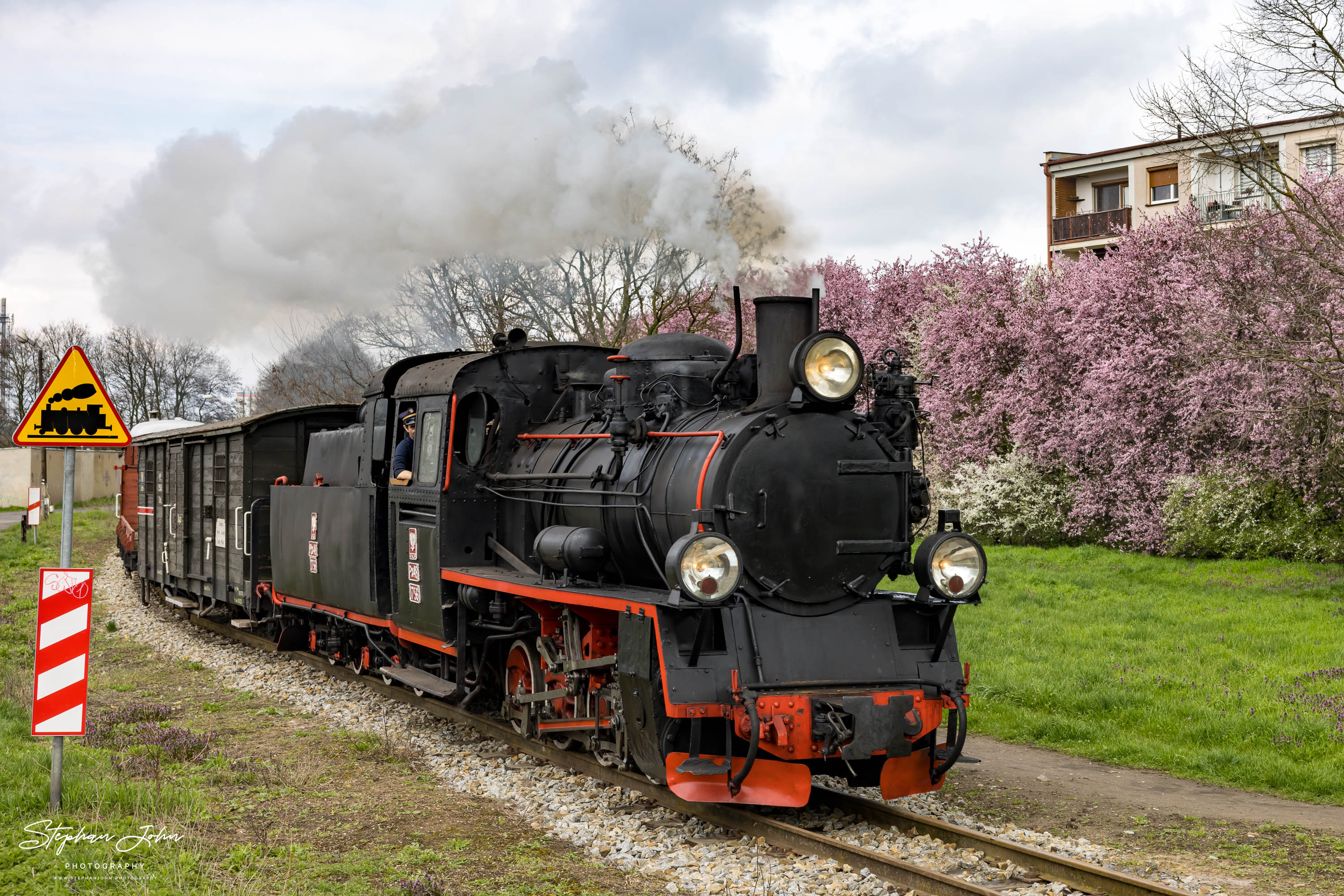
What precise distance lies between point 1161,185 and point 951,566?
28.9 meters

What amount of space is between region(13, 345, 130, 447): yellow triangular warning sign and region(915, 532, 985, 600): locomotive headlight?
474cm

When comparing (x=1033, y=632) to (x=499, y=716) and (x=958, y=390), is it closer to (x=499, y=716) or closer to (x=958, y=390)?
(x=499, y=716)

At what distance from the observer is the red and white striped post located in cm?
631

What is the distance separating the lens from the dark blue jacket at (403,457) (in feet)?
30.7

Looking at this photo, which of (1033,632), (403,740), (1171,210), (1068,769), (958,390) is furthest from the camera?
(1171,210)

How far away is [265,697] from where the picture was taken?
35.4 feet

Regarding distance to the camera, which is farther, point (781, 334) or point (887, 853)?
point (781, 334)

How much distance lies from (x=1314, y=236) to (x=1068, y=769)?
12641 millimetres

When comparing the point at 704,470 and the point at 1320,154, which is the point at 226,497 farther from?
the point at 1320,154

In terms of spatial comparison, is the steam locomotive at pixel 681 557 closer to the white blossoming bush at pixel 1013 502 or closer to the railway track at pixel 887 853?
the railway track at pixel 887 853

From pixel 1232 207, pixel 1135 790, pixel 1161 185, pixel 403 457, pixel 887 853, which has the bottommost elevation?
pixel 1135 790

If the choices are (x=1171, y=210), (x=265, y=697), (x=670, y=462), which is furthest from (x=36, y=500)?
(x=1171, y=210)

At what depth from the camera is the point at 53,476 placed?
159 feet

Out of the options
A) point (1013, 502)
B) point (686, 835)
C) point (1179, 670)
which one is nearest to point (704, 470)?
point (686, 835)
